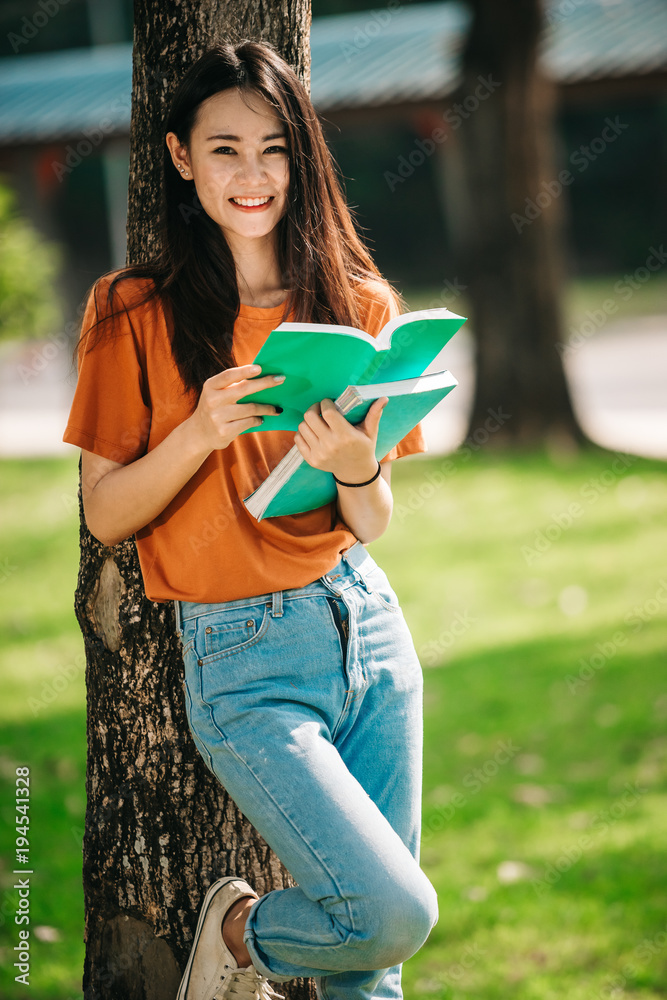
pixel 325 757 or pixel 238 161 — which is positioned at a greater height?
pixel 238 161

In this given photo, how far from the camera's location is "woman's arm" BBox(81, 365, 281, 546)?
1.63 meters

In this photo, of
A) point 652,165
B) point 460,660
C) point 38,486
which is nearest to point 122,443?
point 460,660

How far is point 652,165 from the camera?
80.8ft

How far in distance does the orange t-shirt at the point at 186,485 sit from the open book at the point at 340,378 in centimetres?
7

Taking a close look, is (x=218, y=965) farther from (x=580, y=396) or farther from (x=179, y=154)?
(x=580, y=396)

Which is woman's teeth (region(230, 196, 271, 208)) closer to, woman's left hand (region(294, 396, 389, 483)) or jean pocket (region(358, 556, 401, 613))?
woman's left hand (region(294, 396, 389, 483))

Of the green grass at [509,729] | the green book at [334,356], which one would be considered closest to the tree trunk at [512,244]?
the green grass at [509,729]

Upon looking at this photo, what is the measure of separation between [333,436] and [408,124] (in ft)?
69.1

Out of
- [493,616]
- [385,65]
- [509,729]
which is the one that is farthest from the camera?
[385,65]

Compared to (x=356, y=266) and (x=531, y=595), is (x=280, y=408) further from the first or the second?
(x=531, y=595)

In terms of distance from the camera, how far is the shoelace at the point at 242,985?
1.81m

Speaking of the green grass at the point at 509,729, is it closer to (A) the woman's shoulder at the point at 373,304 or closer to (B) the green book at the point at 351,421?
(B) the green book at the point at 351,421

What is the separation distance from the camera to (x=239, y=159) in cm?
183

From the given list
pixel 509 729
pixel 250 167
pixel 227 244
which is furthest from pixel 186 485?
pixel 509 729
